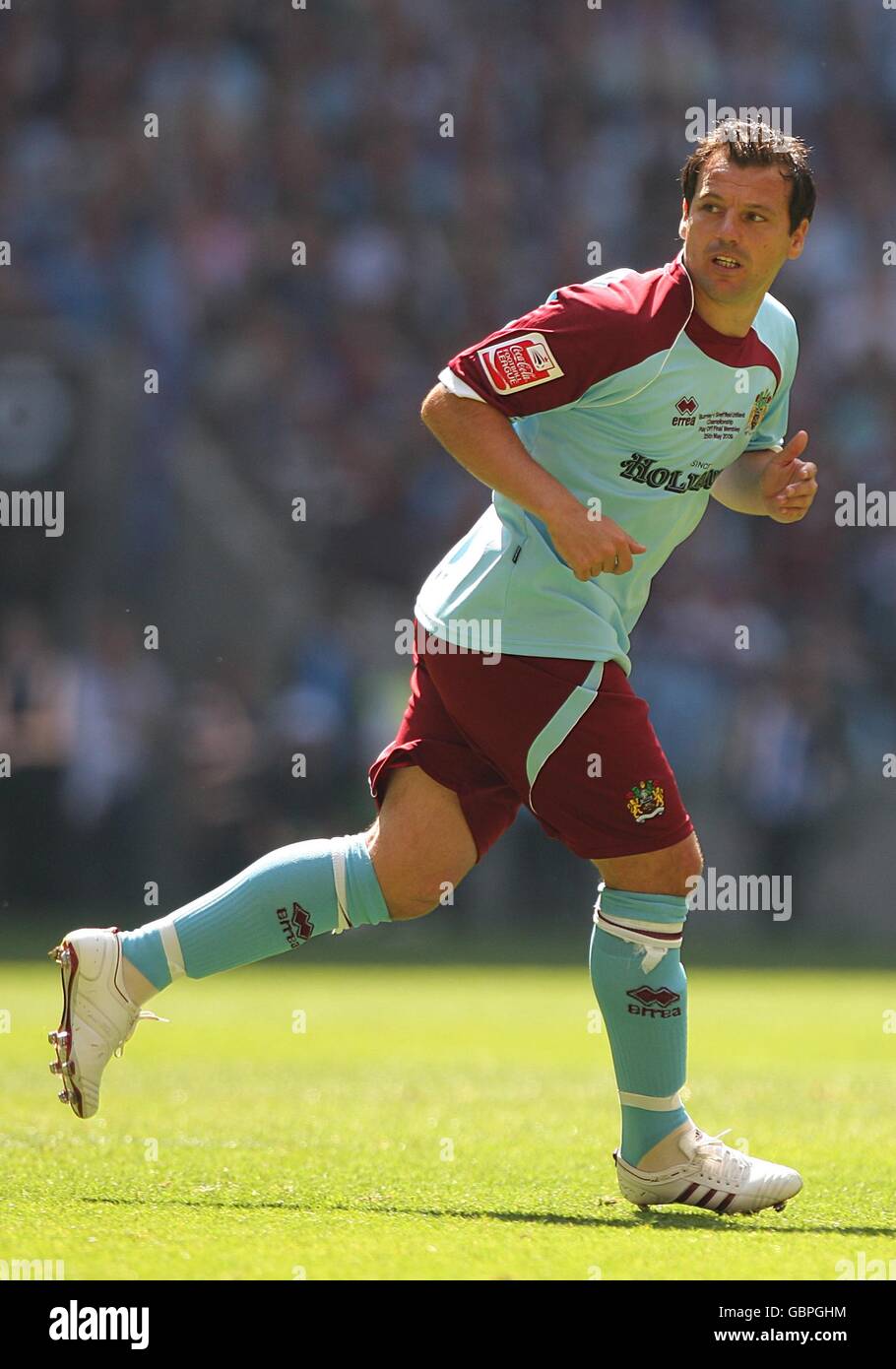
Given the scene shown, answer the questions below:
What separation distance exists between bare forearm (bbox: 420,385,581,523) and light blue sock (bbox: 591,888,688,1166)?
87 centimetres

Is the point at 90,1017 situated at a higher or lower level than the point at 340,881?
lower

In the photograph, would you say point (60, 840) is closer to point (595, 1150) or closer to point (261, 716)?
point (261, 716)

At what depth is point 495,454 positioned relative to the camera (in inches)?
160

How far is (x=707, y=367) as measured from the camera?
430 centimetres

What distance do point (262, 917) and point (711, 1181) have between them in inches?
44.1

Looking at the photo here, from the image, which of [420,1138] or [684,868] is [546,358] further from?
[420,1138]

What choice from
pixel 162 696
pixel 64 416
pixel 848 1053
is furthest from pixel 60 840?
pixel 848 1053

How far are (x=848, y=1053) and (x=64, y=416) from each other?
730 centimetres

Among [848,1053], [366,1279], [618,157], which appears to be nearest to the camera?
[366,1279]

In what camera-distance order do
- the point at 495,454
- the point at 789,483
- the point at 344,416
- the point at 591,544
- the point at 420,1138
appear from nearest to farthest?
the point at 591,544 < the point at 495,454 < the point at 789,483 < the point at 420,1138 < the point at 344,416

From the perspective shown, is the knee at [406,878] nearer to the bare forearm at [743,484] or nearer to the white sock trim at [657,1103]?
the white sock trim at [657,1103]

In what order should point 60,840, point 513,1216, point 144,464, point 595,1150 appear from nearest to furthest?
point 513,1216
point 595,1150
point 60,840
point 144,464

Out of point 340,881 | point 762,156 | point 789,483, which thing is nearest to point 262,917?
point 340,881
